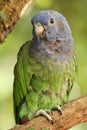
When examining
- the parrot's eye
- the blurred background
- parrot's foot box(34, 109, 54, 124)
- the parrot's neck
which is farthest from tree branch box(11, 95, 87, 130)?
the blurred background

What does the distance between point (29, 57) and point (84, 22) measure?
6.41ft

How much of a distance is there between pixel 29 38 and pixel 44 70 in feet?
5.73

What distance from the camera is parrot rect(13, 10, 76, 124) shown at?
3191 mm

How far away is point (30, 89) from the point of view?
321 cm

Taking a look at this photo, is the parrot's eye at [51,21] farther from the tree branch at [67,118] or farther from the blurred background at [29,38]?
the blurred background at [29,38]

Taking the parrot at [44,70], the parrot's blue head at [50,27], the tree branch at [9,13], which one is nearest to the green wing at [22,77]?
the parrot at [44,70]

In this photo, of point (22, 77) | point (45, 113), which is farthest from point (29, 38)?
point (45, 113)

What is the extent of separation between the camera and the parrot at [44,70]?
3.19 metres

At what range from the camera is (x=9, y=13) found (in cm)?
302

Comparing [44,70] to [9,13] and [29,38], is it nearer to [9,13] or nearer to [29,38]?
[9,13]

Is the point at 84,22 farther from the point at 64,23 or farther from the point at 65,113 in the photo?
the point at 65,113

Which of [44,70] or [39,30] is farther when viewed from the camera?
[44,70]

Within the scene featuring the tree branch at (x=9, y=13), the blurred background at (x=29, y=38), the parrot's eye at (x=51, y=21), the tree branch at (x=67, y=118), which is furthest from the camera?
the blurred background at (x=29, y=38)

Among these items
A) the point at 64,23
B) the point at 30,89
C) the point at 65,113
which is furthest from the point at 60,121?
the point at 64,23
